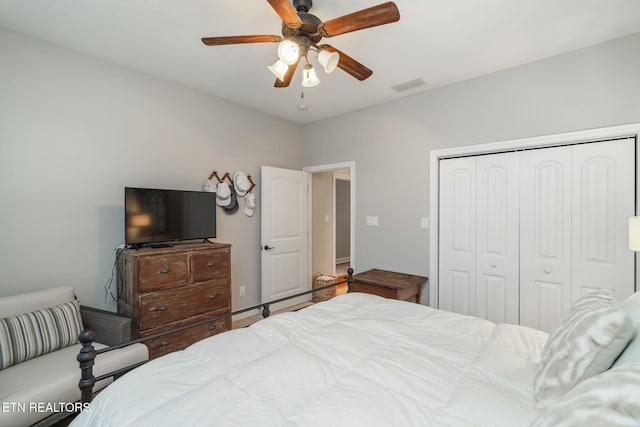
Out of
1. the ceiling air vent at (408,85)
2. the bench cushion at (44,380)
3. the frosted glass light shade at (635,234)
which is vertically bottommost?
the bench cushion at (44,380)

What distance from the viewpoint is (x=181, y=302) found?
273cm

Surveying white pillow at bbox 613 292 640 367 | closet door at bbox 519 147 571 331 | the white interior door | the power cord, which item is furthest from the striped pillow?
closet door at bbox 519 147 571 331

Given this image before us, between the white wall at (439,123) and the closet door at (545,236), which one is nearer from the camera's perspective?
the white wall at (439,123)

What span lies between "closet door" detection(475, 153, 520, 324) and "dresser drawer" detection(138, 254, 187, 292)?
9.74 ft

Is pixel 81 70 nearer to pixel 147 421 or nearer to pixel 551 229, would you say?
pixel 147 421

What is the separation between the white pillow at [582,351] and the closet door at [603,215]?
1.92 m

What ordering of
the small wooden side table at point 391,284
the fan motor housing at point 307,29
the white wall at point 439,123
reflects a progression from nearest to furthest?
the fan motor housing at point 307,29, the white wall at point 439,123, the small wooden side table at point 391,284

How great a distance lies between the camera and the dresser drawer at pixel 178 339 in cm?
254

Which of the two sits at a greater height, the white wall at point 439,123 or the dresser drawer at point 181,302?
the white wall at point 439,123

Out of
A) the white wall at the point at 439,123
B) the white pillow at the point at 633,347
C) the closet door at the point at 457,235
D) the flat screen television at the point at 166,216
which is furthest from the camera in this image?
the closet door at the point at 457,235

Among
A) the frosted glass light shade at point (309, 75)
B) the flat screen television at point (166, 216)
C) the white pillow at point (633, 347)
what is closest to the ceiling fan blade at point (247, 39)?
the frosted glass light shade at point (309, 75)

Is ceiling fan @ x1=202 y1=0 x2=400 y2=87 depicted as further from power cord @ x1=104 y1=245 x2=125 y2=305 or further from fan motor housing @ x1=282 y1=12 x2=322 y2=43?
power cord @ x1=104 y1=245 x2=125 y2=305

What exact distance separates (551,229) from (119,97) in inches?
166

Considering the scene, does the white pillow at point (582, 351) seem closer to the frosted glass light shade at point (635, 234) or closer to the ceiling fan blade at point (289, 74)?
the frosted glass light shade at point (635, 234)
